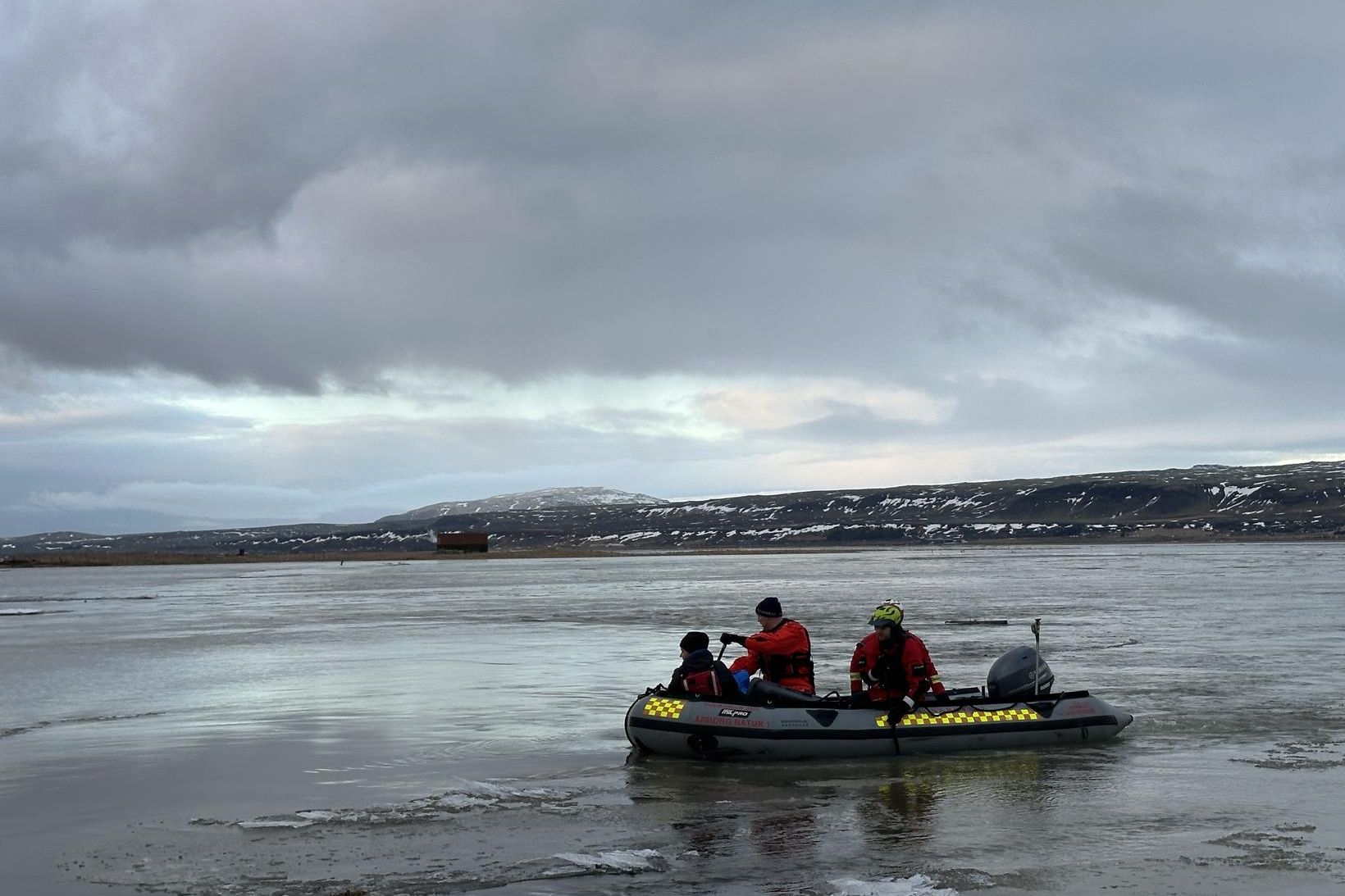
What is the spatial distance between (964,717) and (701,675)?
A: 3092 mm

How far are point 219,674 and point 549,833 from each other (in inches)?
615

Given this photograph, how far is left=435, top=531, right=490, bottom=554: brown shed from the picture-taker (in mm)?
157875

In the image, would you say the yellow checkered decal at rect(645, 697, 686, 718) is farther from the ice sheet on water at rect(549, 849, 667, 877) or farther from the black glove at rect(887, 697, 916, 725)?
the ice sheet on water at rect(549, 849, 667, 877)

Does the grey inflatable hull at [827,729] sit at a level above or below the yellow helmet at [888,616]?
below

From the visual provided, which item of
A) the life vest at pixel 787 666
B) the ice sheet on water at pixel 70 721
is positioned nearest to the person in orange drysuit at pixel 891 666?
the life vest at pixel 787 666

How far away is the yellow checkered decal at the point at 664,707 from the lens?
1539cm

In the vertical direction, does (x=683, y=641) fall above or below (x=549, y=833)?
above

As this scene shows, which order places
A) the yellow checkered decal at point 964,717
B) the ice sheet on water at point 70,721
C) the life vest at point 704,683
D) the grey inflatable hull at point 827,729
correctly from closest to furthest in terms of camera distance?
the grey inflatable hull at point 827,729 < the yellow checkered decal at point 964,717 < the life vest at point 704,683 < the ice sheet on water at point 70,721

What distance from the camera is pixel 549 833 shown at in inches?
457

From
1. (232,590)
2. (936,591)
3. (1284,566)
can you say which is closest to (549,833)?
(936,591)

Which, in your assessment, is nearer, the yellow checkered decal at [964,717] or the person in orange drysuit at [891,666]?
the yellow checkered decal at [964,717]

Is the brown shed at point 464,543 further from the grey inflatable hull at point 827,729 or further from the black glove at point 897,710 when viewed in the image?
the black glove at point 897,710

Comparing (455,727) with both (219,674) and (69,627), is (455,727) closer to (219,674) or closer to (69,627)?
(219,674)

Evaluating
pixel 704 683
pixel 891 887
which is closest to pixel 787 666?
pixel 704 683
